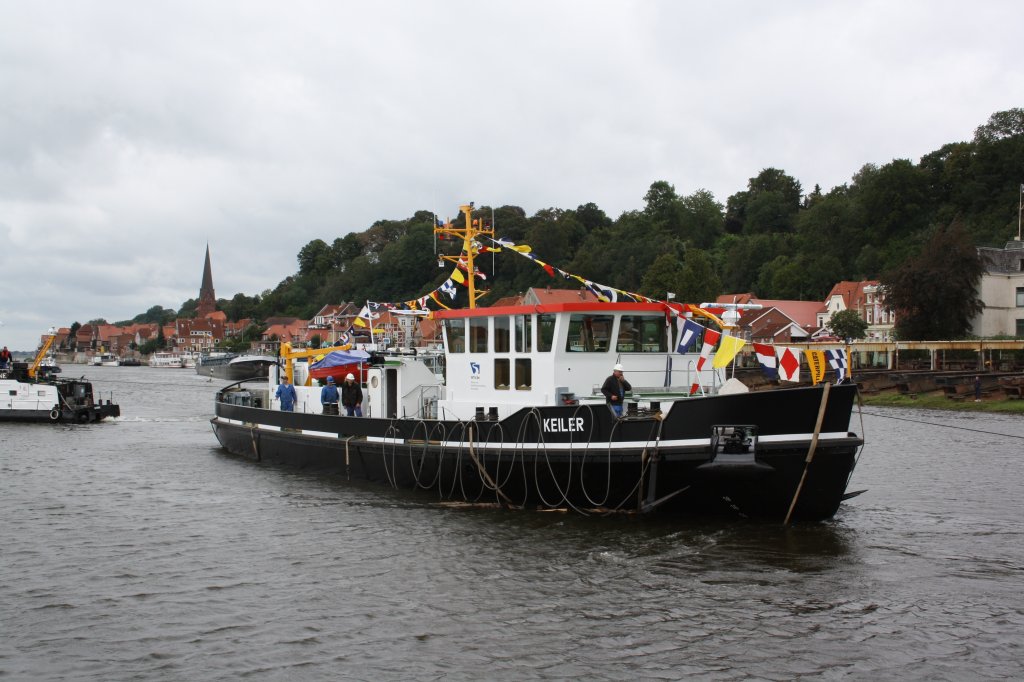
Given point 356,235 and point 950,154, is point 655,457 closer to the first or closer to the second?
point 950,154

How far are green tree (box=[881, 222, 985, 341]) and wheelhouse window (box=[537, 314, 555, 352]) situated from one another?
5361cm

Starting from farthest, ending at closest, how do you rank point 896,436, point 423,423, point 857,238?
point 857,238 < point 896,436 < point 423,423

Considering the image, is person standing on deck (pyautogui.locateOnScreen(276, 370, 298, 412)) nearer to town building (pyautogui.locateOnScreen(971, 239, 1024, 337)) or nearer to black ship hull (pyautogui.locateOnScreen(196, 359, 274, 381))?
town building (pyautogui.locateOnScreen(971, 239, 1024, 337))

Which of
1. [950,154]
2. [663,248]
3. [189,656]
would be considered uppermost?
[950,154]

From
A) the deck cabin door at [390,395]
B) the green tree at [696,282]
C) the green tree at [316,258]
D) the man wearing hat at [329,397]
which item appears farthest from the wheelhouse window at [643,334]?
the green tree at [316,258]

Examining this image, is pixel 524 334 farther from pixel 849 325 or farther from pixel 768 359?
pixel 849 325

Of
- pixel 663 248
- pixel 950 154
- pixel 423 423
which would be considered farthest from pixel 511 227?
pixel 423 423

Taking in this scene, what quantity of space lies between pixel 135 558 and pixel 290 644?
5449mm

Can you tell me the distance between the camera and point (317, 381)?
80.9 feet

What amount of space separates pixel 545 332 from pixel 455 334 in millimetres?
2746

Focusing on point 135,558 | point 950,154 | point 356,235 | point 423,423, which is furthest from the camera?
point 356,235

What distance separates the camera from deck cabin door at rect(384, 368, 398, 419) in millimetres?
21016

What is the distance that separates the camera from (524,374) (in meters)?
17.5

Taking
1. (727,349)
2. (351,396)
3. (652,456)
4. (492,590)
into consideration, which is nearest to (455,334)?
(351,396)
